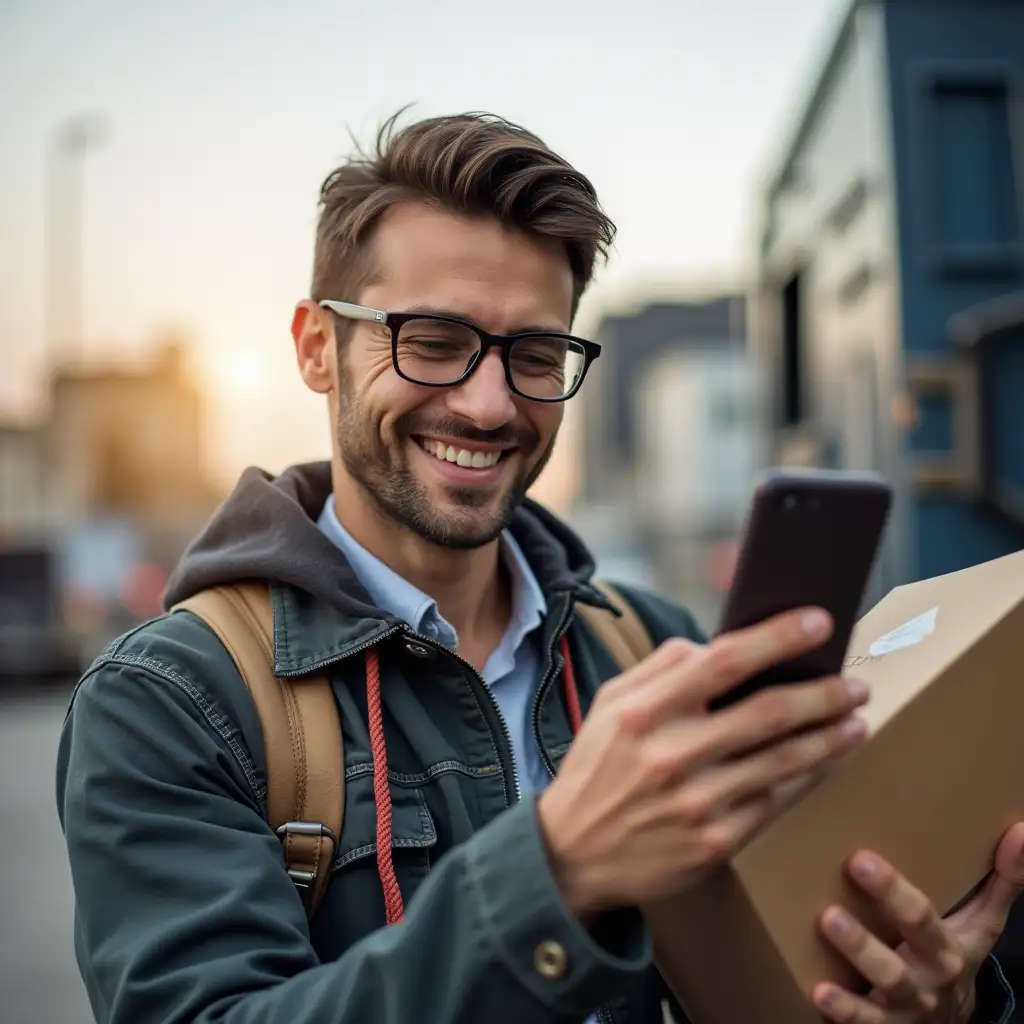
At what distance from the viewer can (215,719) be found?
1.39 m

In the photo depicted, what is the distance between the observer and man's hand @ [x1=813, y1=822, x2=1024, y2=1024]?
1.13 meters

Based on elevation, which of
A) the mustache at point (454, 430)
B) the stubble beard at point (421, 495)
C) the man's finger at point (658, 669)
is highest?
the mustache at point (454, 430)

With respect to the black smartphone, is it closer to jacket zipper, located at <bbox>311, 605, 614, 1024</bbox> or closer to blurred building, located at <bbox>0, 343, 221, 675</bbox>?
jacket zipper, located at <bbox>311, 605, 614, 1024</bbox>

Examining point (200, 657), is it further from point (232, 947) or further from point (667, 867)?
point (667, 867)

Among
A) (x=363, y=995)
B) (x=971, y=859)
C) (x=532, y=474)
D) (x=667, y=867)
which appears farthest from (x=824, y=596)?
(x=532, y=474)

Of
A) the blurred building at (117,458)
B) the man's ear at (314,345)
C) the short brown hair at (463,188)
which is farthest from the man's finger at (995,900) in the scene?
the blurred building at (117,458)

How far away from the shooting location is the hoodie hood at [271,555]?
1.58 metres

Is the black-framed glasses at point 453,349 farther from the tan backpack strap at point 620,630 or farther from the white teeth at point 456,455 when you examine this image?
the tan backpack strap at point 620,630

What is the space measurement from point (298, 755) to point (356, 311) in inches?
26.3

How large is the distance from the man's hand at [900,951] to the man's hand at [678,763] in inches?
8.1

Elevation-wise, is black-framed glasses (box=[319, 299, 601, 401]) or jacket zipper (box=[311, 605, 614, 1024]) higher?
black-framed glasses (box=[319, 299, 601, 401])

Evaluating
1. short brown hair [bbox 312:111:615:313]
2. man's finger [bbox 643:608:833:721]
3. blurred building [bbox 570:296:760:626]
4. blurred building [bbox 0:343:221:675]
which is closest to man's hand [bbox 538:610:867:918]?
man's finger [bbox 643:608:833:721]

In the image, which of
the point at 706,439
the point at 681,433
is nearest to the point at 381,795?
the point at 706,439

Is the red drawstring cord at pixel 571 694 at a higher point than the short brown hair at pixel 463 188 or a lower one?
lower
